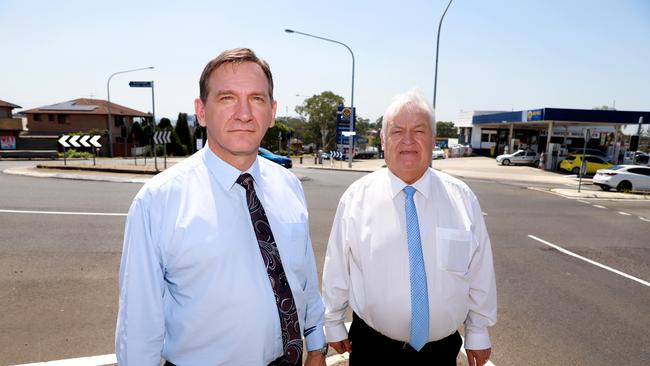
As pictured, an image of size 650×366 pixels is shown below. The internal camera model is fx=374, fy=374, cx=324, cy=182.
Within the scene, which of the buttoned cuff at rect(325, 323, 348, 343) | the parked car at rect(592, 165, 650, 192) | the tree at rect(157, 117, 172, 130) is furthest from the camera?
the tree at rect(157, 117, 172, 130)

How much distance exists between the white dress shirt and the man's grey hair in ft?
1.23

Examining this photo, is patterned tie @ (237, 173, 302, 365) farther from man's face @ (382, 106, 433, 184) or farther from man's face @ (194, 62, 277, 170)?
man's face @ (382, 106, 433, 184)

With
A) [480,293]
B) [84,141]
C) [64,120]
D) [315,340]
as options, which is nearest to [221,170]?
[315,340]

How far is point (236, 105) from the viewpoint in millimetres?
1928

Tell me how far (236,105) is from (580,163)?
34325 millimetres

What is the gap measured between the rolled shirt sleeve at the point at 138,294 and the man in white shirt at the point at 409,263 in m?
1.21

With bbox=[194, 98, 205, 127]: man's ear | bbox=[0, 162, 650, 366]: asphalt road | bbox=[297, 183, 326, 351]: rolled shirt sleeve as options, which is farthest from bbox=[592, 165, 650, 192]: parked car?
bbox=[194, 98, 205, 127]: man's ear

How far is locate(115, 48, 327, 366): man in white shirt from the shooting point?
1704mm

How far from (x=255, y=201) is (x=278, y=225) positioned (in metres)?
0.19

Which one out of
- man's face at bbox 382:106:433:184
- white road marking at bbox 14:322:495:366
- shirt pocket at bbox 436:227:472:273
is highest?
man's face at bbox 382:106:433:184

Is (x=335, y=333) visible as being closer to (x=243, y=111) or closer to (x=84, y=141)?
(x=243, y=111)

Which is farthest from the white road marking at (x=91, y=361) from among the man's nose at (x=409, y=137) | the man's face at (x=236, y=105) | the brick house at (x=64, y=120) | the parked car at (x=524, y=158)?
the brick house at (x=64, y=120)

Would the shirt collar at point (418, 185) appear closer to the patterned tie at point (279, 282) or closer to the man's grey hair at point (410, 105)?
the man's grey hair at point (410, 105)

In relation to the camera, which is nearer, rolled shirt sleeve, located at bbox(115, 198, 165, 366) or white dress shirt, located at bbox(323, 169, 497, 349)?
rolled shirt sleeve, located at bbox(115, 198, 165, 366)
